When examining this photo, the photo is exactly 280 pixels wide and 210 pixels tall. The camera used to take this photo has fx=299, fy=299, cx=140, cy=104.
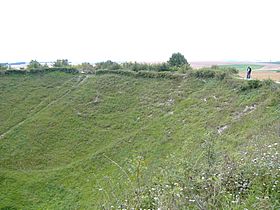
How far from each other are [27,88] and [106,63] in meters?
9.72

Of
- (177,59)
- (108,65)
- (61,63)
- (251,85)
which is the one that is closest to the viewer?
(251,85)

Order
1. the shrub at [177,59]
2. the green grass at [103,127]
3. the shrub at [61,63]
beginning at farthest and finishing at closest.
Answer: the shrub at [61,63], the shrub at [177,59], the green grass at [103,127]

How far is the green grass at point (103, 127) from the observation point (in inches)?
691

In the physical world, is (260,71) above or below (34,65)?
below

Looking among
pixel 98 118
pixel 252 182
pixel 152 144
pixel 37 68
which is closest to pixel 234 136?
pixel 152 144

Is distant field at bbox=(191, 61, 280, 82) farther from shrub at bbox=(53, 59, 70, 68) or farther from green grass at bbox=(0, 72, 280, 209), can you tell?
shrub at bbox=(53, 59, 70, 68)

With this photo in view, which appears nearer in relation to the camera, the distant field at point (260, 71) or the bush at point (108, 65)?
the distant field at point (260, 71)

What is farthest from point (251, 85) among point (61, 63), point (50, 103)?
point (61, 63)

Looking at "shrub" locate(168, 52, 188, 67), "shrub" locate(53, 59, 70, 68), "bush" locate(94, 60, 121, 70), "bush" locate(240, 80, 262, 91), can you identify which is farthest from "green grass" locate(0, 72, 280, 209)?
"shrub" locate(168, 52, 188, 67)

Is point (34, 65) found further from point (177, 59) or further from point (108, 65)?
point (177, 59)

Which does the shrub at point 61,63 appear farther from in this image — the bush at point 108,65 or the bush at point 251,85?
the bush at point 251,85

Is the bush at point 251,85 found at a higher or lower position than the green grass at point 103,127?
higher

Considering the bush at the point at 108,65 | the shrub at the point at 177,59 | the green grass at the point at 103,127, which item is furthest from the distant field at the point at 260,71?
the bush at the point at 108,65

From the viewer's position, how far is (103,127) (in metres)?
24.9
